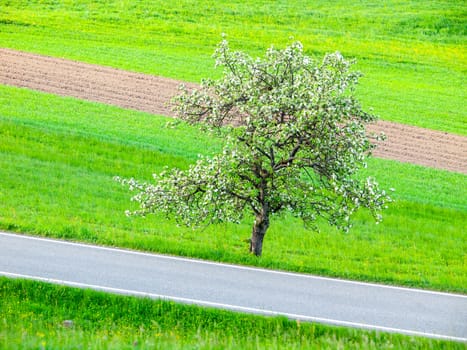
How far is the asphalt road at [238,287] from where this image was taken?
1217 centimetres

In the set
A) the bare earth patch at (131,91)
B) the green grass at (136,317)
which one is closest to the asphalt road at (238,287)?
the green grass at (136,317)

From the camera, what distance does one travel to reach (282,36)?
4456 centimetres

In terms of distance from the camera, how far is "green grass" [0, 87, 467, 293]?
623 inches

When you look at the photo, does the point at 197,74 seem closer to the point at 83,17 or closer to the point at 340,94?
the point at 83,17

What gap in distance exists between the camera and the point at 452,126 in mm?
33219

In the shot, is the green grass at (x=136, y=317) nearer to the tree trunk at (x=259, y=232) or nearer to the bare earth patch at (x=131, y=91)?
the tree trunk at (x=259, y=232)

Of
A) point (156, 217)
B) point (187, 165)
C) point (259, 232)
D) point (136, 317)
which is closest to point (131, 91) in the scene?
point (187, 165)

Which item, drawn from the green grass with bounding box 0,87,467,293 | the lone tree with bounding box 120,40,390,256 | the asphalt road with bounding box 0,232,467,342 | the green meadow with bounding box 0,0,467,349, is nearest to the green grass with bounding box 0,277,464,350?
the green meadow with bounding box 0,0,467,349

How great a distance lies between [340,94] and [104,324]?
6.08 m

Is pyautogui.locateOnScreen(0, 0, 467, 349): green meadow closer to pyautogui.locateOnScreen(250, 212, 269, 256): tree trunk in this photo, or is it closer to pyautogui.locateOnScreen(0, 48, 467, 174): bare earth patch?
pyautogui.locateOnScreen(250, 212, 269, 256): tree trunk

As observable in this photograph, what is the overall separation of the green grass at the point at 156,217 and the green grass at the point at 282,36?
8.00 m

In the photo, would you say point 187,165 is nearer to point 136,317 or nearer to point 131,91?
point 131,91

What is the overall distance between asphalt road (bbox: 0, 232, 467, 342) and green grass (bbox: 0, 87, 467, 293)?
62 centimetres

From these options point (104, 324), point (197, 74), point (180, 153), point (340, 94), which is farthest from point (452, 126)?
point (104, 324)
